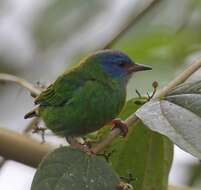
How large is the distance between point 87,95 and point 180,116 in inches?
34.3

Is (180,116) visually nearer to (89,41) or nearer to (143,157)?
(143,157)

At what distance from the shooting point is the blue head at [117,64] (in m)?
2.92

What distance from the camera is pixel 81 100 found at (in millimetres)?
2672

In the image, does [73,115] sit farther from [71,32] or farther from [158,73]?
[71,32]

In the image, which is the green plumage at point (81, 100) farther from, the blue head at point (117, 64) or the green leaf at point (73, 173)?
the green leaf at point (73, 173)

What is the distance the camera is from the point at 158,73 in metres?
2.75

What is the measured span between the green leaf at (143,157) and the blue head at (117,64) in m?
0.66

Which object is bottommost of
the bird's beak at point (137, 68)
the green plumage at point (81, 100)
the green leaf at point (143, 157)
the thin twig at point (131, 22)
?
the green leaf at point (143, 157)

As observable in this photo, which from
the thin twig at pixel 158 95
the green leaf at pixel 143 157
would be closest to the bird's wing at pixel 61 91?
the green leaf at pixel 143 157

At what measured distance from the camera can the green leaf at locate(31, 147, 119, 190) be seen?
5.88 feet

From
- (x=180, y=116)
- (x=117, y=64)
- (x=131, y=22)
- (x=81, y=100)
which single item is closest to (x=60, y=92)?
(x=81, y=100)

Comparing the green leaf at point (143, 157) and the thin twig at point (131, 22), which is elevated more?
the thin twig at point (131, 22)

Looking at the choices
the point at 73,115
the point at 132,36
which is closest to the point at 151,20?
the point at 132,36

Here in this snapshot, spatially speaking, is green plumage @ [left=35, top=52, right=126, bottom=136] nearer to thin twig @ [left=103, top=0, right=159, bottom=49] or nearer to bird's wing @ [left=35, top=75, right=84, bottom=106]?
bird's wing @ [left=35, top=75, right=84, bottom=106]
